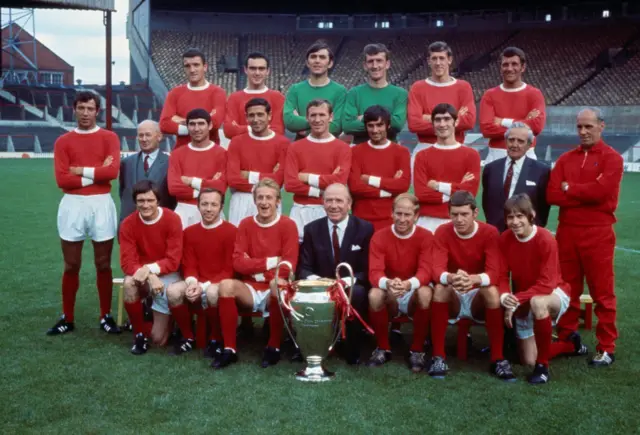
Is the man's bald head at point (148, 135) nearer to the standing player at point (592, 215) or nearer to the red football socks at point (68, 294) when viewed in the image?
the red football socks at point (68, 294)

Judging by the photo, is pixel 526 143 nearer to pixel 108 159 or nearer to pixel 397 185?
pixel 397 185

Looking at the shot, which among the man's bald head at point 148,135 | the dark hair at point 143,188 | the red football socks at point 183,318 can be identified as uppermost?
the man's bald head at point 148,135

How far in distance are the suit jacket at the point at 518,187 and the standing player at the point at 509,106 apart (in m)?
0.42

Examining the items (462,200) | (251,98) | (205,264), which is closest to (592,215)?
(462,200)

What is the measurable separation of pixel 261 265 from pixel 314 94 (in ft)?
5.89

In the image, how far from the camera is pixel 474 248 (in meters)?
4.86

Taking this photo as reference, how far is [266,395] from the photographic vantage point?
13.8 feet

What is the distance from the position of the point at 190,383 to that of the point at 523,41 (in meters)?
30.3

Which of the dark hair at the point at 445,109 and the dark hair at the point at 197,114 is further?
the dark hair at the point at 197,114

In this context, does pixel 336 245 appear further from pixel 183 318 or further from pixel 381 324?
pixel 183 318

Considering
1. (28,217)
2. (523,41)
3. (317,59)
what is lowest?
(28,217)

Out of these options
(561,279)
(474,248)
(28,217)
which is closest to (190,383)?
(474,248)

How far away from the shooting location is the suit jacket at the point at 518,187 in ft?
17.0

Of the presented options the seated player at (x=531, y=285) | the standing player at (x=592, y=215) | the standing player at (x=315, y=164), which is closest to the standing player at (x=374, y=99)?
the standing player at (x=315, y=164)
